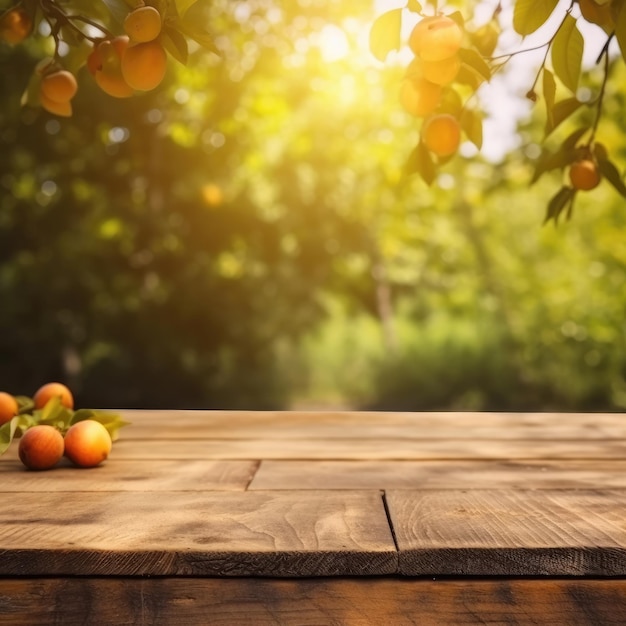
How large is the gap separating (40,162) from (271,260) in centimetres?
217

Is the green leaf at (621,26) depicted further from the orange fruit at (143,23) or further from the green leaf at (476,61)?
the orange fruit at (143,23)

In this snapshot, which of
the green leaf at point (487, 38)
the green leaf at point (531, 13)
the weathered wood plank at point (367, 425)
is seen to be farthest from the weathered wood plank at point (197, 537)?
the green leaf at point (487, 38)

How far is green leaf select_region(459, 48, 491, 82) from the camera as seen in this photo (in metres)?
0.98

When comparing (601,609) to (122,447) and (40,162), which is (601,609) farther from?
(40,162)

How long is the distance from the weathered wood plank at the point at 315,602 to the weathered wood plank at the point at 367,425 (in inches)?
26.4

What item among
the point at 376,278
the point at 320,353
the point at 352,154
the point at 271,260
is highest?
the point at 352,154

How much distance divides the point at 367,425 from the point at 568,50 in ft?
3.07

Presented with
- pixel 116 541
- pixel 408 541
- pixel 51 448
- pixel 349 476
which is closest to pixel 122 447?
pixel 51 448

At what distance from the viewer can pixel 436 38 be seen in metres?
0.95

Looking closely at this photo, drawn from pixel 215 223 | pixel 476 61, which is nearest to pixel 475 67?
pixel 476 61

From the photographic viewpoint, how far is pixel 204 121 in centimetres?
654

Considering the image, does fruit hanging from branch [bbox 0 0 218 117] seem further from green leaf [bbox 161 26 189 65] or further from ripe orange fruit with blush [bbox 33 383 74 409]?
ripe orange fruit with blush [bbox 33 383 74 409]

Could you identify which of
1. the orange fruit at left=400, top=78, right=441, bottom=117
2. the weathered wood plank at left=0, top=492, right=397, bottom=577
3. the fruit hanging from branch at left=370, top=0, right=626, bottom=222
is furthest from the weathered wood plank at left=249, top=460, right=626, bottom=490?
the orange fruit at left=400, top=78, right=441, bottom=117

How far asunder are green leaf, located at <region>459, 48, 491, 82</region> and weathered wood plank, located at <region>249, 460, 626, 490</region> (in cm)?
57
